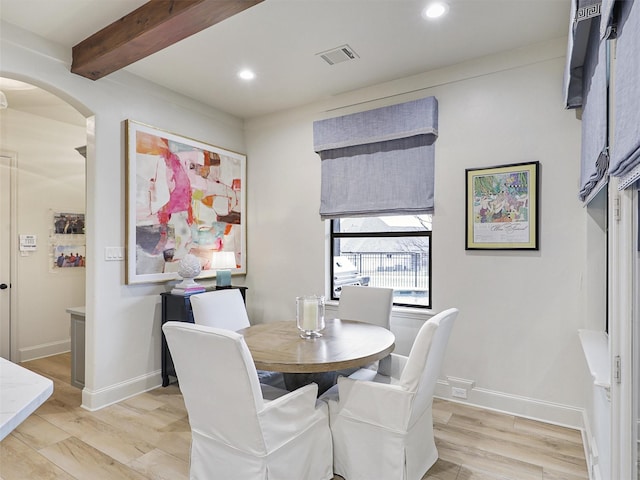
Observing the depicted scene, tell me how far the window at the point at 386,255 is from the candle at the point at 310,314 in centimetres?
140

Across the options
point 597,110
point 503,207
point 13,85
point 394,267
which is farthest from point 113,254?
point 597,110

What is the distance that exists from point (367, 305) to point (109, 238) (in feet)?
7.18

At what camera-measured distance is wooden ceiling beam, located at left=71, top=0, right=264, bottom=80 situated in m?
2.16

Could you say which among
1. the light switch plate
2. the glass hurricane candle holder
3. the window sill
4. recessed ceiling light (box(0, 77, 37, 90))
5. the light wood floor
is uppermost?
recessed ceiling light (box(0, 77, 37, 90))

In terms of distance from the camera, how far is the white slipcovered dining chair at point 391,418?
189 cm

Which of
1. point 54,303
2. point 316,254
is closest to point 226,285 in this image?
point 316,254

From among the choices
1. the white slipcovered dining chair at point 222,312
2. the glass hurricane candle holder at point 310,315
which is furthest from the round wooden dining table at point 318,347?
the white slipcovered dining chair at point 222,312

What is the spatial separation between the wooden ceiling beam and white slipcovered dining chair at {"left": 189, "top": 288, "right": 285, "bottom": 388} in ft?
5.62

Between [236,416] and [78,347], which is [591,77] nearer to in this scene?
[236,416]

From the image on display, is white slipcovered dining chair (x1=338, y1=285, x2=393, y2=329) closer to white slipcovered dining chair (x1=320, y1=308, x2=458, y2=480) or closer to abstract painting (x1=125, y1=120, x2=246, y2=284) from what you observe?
white slipcovered dining chair (x1=320, y1=308, x2=458, y2=480)

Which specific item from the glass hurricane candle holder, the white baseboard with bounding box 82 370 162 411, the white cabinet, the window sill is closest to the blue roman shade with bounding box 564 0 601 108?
the window sill

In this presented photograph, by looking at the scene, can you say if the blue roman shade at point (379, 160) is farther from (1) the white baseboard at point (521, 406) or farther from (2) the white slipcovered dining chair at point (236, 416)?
(2) the white slipcovered dining chair at point (236, 416)

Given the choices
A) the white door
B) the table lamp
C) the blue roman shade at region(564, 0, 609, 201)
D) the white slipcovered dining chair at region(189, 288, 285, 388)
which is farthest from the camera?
the white door

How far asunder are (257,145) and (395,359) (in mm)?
2912
